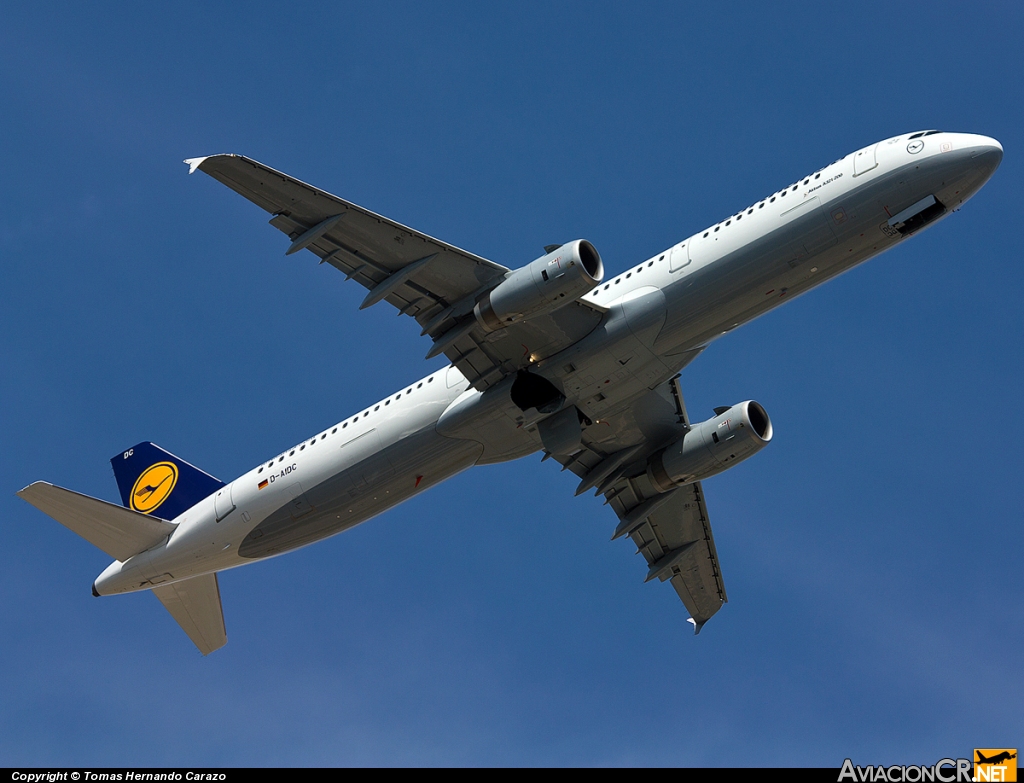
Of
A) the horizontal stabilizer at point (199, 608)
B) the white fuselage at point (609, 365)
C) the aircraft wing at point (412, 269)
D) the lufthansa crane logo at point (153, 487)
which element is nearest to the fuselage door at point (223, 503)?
the white fuselage at point (609, 365)

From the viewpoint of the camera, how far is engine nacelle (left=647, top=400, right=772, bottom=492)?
128 feet

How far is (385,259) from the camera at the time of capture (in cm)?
3366

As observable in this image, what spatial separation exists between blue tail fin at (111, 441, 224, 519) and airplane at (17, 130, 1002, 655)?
0.31ft

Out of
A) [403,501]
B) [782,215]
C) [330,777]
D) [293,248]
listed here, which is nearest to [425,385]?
[403,501]

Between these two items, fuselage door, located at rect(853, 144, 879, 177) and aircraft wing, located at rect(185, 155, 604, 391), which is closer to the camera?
aircraft wing, located at rect(185, 155, 604, 391)

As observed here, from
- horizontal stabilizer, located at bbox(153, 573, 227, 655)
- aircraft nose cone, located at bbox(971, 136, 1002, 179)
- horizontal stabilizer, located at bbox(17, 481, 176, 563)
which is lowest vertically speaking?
horizontal stabilizer, located at bbox(153, 573, 227, 655)

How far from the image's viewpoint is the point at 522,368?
116 ft

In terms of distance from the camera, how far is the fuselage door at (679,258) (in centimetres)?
3344

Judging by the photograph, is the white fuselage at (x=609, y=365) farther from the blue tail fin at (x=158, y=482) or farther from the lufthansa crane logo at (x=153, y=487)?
the lufthansa crane logo at (x=153, y=487)

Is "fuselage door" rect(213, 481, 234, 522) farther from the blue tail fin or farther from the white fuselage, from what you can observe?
the blue tail fin

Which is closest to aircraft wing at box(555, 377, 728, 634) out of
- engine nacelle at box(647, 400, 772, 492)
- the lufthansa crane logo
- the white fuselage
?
engine nacelle at box(647, 400, 772, 492)

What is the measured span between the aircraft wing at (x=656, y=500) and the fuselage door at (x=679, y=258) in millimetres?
7078

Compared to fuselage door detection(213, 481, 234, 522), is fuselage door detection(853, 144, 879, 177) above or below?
above

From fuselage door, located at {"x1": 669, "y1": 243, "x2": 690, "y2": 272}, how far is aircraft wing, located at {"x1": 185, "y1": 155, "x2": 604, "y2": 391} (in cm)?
272
